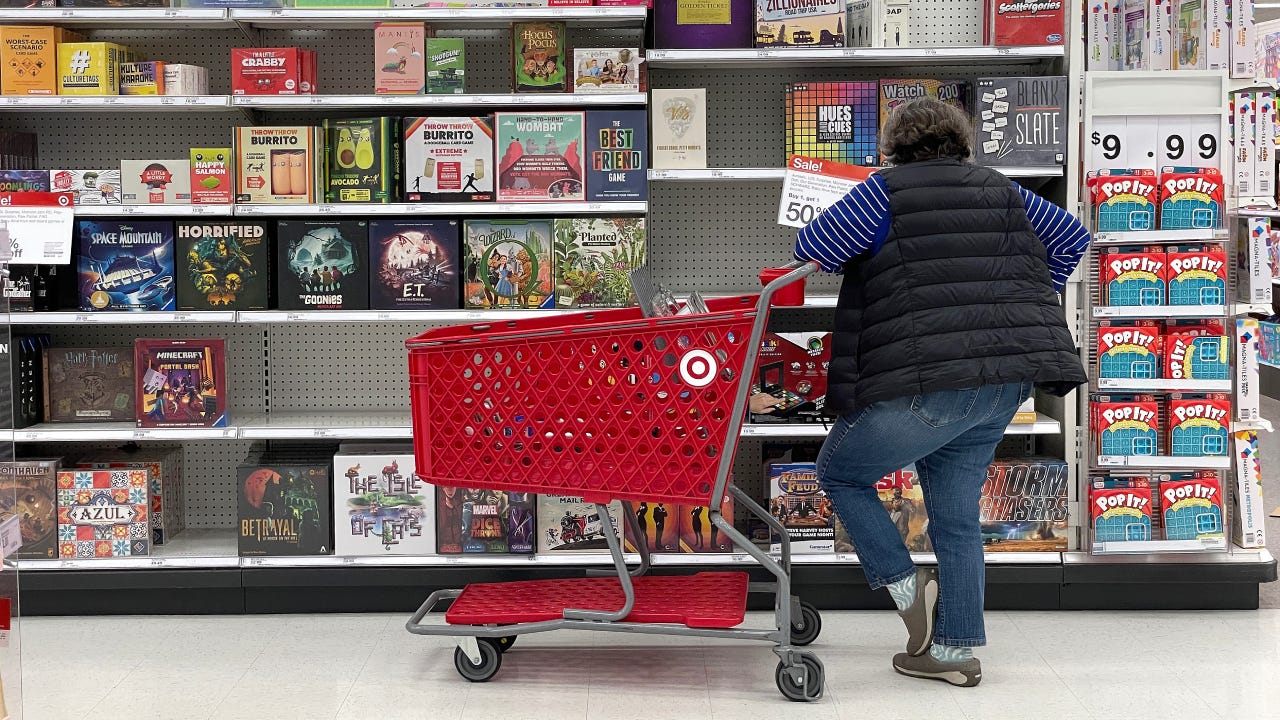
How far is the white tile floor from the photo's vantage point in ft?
10.7

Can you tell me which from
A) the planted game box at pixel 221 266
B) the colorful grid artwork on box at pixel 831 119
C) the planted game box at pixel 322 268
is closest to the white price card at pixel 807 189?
the colorful grid artwork on box at pixel 831 119

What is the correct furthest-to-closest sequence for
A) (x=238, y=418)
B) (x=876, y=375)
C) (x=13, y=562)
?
(x=238, y=418) < (x=876, y=375) < (x=13, y=562)

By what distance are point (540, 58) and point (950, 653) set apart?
2.22 meters

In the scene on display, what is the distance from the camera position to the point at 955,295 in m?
3.16

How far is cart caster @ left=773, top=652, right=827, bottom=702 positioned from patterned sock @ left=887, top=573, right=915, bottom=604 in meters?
0.30

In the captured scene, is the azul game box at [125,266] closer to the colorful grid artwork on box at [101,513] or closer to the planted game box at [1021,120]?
the colorful grid artwork on box at [101,513]

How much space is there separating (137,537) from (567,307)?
5.28 ft

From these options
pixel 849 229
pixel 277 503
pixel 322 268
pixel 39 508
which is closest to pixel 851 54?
pixel 849 229

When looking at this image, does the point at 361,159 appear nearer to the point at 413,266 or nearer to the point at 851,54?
the point at 413,266

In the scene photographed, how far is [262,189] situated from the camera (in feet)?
13.3

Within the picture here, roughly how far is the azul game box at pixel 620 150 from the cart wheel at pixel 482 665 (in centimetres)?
149

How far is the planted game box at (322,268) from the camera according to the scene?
4102 millimetres

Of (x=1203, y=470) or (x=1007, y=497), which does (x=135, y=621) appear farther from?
(x=1203, y=470)

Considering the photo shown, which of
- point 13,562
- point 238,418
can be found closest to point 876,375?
point 13,562
